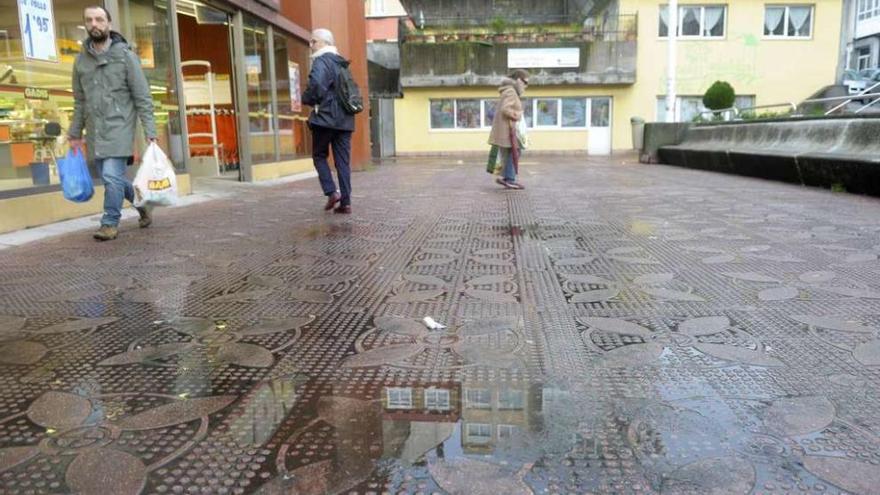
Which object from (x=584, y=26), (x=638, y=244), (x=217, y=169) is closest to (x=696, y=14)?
(x=584, y=26)

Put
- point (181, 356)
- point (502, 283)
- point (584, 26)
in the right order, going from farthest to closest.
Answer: point (584, 26) < point (502, 283) < point (181, 356)

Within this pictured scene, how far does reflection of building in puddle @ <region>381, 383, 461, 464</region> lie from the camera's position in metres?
1.97

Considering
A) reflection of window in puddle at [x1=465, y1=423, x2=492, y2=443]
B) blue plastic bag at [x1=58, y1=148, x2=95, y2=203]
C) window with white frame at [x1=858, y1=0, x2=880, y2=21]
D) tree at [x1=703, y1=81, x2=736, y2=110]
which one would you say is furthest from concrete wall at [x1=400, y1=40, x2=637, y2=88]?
reflection of window in puddle at [x1=465, y1=423, x2=492, y2=443]

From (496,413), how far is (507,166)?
28.3 ft

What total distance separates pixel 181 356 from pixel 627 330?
6.43ft

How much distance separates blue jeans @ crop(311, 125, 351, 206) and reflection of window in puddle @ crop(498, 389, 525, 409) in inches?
202

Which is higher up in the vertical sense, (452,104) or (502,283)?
(452,104)

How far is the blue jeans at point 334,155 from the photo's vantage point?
23.5ft

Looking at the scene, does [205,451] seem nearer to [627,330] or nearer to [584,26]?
[627,330]

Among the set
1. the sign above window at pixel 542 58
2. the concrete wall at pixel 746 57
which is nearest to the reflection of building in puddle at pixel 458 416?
the sign above window at pixel 542 58

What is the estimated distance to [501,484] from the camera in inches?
68.6

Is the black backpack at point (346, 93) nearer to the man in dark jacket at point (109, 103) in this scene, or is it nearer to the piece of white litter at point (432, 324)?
the man in dark jacket at point (109, 103)

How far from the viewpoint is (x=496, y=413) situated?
2.17 m

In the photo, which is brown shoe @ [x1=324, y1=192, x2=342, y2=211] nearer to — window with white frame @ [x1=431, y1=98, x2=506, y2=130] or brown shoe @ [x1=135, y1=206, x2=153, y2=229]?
brown shoe @ [x1=135, y1=206, x2=153, y2=229]
